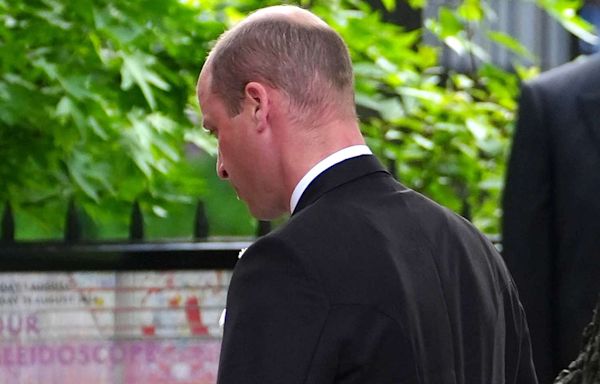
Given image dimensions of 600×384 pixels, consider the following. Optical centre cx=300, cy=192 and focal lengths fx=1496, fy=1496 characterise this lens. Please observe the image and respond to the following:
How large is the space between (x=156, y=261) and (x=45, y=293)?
0.35m

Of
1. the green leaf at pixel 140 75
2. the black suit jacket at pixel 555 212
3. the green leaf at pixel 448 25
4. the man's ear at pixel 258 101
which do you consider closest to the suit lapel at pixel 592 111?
the black suit jacket at pixel 555 212

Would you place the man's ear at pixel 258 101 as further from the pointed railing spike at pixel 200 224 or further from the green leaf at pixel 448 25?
the green leaf at pixel 448 25

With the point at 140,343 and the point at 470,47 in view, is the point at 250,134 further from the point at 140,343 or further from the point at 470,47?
the point at 470,47

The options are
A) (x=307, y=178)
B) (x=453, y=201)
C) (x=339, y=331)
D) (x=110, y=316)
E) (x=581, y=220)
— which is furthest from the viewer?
(x=453, y=201)

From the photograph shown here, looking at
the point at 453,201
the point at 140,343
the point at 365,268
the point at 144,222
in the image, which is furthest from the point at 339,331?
the point at 453,201

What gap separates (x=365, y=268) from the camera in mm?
2162

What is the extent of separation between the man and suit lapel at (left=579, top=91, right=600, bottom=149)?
1.26 metres

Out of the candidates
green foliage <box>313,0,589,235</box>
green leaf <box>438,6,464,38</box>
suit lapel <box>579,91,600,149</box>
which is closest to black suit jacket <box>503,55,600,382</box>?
suit lapel <box>579,91,600,149</box>

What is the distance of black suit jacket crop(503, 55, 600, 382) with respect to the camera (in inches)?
142

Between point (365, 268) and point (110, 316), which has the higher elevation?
point (365, 268)

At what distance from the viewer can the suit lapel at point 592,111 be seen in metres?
3.68

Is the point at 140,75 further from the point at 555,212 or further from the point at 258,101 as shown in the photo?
the point at 258,101

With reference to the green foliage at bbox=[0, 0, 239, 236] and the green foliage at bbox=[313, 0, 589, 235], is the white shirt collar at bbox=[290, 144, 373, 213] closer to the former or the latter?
the green foliage at bbox=[0, 0, 239, 236]

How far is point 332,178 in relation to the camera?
2.27m
